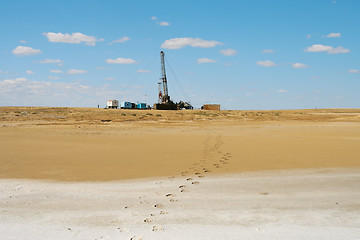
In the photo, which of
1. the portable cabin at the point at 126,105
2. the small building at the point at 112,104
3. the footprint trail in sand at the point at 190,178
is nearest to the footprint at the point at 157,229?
the footprint trail in sand at the point at 190,178

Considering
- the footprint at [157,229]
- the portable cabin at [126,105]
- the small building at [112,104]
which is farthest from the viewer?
the small building at [112,104]

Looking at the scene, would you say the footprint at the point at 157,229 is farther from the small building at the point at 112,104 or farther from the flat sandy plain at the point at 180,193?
the small building at the point at 112,104

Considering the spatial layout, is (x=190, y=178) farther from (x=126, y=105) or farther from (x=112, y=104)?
(x=112, y=104)

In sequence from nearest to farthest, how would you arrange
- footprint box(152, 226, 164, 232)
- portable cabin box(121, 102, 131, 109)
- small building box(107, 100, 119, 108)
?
footprint box(152, 226, 164, 232), portable cabin box(121, 102, 131, 109), small building box(107, 100, 119, 108)

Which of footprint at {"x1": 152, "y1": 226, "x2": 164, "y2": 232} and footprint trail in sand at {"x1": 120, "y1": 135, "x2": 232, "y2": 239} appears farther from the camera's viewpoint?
footprint trail in sand at {"x1": 120, "y1": 135, "x2": 232, "y2": 239}

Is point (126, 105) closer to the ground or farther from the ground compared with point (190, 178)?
farther from the ground

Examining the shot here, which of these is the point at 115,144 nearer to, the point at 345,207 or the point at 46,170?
the point at 46,170

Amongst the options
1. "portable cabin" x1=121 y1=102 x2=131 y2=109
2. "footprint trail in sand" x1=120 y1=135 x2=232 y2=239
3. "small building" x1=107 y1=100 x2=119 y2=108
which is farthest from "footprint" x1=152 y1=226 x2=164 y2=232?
"small building" x1=107 y1=100 x2=119 y2=108

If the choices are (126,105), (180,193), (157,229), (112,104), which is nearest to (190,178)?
(180,193)

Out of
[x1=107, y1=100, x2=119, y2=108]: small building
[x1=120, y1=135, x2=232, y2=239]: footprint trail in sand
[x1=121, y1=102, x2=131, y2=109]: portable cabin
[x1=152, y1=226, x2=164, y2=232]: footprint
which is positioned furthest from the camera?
[x1=107, y1=100, x2=119, y2=108]: small building

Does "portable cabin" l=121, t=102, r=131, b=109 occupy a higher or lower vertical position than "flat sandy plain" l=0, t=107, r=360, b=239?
higher

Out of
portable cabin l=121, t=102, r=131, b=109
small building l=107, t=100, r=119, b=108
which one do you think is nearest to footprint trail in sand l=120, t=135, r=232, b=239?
portable cabin l=121, t=102, r=131, b=109

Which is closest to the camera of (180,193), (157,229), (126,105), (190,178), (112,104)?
(157,229)

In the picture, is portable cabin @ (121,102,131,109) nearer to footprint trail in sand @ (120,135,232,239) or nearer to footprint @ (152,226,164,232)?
footprint trail in sand @ (120,135,232,239)
